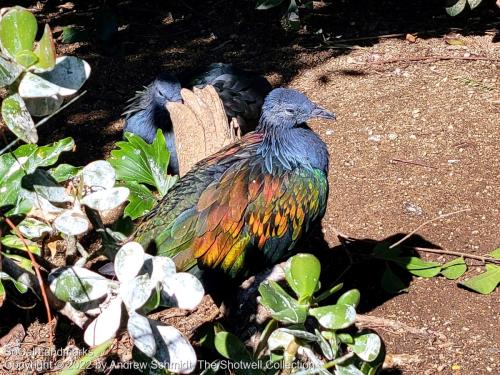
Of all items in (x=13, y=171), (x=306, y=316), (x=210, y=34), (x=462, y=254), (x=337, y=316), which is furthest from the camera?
(x=210, y=34)

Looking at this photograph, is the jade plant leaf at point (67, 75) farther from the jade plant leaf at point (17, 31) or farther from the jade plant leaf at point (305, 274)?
the jade plant leaf at point (305, 274)

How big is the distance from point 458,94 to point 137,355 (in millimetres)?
4212

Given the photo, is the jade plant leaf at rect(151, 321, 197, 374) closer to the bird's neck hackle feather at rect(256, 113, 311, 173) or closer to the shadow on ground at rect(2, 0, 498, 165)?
the bird's neck hackle feather at rect(256, 113, 311, 173)

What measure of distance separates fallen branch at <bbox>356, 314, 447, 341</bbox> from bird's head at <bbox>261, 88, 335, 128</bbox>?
1066mm

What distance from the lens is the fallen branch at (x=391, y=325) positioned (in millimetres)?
3861

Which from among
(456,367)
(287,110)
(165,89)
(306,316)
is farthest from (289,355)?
(165,89)

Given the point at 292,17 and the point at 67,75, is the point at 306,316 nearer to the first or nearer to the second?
the point at 67,75

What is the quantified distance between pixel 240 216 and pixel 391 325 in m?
0.94

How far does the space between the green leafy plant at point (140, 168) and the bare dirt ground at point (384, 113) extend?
0.71 metres

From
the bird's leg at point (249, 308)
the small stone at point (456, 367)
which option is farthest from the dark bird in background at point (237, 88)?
the small stone at point (456, 367)

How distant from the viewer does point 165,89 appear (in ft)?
18.1

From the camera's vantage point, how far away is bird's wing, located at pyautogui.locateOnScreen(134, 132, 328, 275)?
12.1 feet

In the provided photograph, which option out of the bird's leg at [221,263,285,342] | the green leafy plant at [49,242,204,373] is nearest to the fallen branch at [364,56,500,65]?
the bird's leg at [221,263,285,342]

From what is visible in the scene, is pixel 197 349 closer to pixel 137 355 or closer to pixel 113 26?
pixel 137 355
